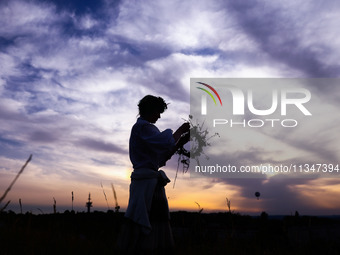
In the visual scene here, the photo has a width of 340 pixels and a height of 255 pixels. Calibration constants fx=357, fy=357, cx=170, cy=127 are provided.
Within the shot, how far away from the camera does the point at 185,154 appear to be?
5.59 m

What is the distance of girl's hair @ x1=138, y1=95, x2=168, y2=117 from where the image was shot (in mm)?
4539

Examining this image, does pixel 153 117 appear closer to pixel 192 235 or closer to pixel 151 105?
pixel 151 105

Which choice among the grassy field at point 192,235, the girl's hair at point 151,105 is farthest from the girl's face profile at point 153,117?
the grassy field at point 192,235

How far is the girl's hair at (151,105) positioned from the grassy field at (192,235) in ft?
4.39

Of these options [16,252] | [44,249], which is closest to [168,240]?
Result: [44,249]

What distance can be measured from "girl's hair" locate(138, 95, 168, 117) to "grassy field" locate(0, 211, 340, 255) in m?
1.34

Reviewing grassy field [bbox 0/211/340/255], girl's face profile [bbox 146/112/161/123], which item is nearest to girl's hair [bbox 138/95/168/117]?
girl's face profile [bbox 146/112/161/123]

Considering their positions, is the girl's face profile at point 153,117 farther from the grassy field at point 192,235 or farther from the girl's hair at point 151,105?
the grassy field at point 192,235

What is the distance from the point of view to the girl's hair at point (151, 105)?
14.9 feet

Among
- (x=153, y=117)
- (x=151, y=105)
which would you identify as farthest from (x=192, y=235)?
(x=151, y=105)

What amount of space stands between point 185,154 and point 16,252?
2.76m

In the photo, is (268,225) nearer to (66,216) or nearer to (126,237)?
(66,216)

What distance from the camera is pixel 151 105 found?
4539mm

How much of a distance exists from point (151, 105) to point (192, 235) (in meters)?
3.82
